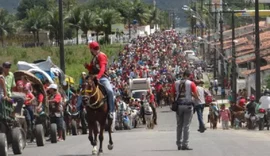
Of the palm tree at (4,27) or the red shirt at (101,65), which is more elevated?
the red shirt at (101,65)

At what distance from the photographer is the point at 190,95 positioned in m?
19.5

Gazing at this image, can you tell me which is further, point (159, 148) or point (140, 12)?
point (140, 12)

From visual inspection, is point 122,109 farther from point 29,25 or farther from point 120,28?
point 120,28

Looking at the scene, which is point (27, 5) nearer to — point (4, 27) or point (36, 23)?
point (4, 27)

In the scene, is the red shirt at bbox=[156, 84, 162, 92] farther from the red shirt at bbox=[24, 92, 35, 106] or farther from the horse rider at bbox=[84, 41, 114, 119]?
the horse rider at bbox=[84, 41, 114, 119]

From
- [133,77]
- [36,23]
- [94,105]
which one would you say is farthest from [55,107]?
[36,23]

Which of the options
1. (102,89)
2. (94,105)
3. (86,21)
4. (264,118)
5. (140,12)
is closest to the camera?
(94,105)

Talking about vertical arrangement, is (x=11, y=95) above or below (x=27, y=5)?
below

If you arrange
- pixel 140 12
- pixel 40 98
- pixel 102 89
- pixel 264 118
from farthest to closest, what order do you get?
1. pixel 140 12
2. pixel 264 118
3. pixel 40 98
4. pixel 102 89

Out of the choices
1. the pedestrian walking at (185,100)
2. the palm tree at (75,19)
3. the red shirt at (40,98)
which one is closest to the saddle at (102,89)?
the pedestrian walking at (185,100)

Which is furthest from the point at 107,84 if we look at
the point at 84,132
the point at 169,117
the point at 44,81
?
the point at 169,117

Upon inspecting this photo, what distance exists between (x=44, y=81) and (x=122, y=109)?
1148 cm

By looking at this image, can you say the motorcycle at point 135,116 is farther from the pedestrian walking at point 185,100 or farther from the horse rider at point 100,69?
the horse rider at point 100,69

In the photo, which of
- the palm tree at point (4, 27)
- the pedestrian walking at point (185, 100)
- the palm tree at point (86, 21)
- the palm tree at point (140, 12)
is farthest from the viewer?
the palm tree at point (140, 12)
